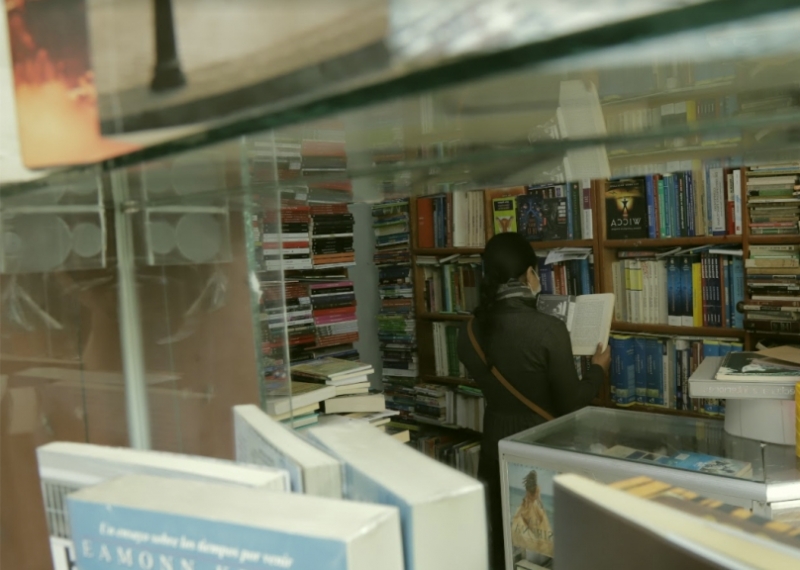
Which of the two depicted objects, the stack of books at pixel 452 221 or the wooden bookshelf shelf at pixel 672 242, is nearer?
the wooden bookshelf shelf at pixel 672 242

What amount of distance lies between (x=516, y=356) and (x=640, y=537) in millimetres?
2022

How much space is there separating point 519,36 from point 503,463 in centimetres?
169

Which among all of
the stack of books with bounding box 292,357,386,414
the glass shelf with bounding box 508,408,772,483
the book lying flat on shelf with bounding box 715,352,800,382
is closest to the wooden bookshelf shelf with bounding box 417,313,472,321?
the glass shelf with bounding box 508,408,772,483

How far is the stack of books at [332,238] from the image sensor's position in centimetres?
353

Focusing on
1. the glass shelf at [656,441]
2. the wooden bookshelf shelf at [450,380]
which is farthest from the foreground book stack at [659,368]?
the glass shelf at [656,441]

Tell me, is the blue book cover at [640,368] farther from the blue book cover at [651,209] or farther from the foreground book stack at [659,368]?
the blue book cover at [651,209]

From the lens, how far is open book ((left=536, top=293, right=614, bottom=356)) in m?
2.31

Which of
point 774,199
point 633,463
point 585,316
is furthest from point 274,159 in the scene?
point 774,199

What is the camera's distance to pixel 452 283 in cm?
381

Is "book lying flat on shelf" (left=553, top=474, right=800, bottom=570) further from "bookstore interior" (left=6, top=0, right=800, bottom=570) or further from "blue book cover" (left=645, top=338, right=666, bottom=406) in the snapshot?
"blue book cover" (left=645, top=338, right=666, bottom=406)

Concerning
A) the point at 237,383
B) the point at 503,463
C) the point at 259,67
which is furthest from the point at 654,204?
the point at 259,67

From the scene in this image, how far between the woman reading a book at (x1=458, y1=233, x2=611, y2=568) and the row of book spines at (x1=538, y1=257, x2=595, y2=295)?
2.78ft

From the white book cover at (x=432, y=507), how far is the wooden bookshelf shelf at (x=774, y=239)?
8.78 feet

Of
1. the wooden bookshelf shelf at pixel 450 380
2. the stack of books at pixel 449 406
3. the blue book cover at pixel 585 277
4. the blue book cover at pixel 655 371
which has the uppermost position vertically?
the blue book cover at pixel 585 277
